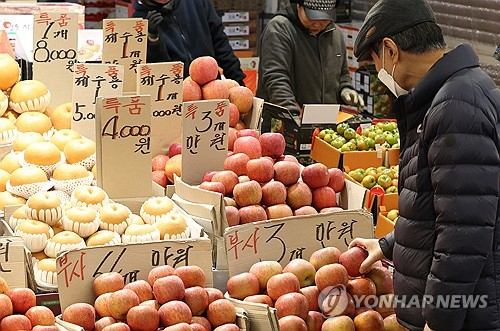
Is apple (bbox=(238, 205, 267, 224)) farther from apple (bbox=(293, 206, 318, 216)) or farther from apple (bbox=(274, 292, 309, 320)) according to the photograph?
apple (bbox=(274, 292, 309, 320))

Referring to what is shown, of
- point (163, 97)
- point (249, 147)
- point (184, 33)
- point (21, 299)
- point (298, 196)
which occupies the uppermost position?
point (184, 33)

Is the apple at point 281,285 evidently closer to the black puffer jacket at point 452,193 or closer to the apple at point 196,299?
the apple at point 196,299

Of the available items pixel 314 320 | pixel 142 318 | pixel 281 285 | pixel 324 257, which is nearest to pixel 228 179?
pixel 324 257

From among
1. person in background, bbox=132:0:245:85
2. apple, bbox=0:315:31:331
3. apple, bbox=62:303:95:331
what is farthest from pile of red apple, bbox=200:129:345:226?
person in background, bbox=132:0:245:85

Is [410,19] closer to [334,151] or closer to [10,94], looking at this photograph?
[10,94]

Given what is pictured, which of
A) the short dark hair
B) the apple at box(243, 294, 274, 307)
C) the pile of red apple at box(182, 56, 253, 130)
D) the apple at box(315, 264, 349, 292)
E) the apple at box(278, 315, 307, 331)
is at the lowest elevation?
the apple at box(278, 315, 307, 331)

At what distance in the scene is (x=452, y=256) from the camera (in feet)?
6.70

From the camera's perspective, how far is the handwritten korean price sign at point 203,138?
302 cm

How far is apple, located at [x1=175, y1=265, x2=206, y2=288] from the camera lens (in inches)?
93.5

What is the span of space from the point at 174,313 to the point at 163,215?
626mm

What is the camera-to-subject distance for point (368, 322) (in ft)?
7.88

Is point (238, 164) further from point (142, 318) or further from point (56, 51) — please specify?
point (56, 51)

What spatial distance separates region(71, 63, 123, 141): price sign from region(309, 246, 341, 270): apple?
1193mm

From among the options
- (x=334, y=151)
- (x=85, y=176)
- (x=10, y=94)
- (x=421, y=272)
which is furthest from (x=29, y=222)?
(x=334, y=151)
